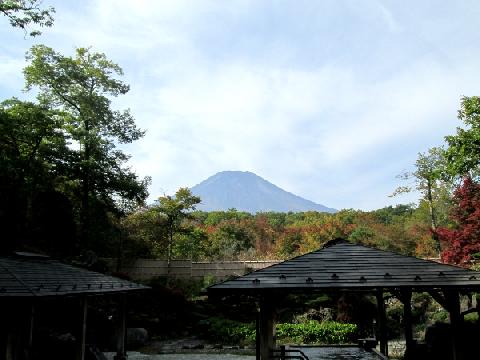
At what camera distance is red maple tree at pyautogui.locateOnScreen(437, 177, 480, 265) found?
1964 cm

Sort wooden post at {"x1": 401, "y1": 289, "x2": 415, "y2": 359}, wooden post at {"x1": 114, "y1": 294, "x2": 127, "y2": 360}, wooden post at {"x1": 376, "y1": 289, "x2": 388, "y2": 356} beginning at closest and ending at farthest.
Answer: wooden post at {"x1": 401, "y1": 289, "x2": 415, "y2": 359}
wooden post at {"x1": 376, "y1": 289, "x2": 388, "y2": 356}
wooden post at {"x1": 114, "y1": 294, "x2": 127, "y2": 360}

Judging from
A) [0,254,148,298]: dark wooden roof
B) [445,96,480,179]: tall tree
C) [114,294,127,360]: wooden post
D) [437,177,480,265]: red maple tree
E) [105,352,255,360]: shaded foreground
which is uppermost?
[445,96,480,179]: tall tree

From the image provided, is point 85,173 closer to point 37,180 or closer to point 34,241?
point 37,180

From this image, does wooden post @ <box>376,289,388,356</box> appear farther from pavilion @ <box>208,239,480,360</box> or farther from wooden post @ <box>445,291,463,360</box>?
wooden post @ <box>445,291,463,360</box>

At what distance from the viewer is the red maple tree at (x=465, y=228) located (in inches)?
773

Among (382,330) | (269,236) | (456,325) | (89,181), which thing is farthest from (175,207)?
(456,325)

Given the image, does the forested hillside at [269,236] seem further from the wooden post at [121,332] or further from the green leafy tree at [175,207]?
the wooden post at [121,332]

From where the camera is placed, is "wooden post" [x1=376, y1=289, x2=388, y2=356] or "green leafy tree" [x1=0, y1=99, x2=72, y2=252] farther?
"green leafy tree" [x1=0, y1=99, x2=72, y2=252]

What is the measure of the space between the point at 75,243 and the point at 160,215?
7368mm

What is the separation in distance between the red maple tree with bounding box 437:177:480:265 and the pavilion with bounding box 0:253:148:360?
50.8 feet

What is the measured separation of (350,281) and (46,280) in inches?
269

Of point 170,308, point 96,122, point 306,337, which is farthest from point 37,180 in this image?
point 306,337

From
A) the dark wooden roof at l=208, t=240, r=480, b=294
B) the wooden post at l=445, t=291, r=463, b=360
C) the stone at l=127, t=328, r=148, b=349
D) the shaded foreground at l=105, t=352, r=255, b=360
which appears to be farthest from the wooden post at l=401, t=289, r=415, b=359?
the stone at l=127, t=328, r=148, b=349

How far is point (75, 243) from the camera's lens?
20984mm
